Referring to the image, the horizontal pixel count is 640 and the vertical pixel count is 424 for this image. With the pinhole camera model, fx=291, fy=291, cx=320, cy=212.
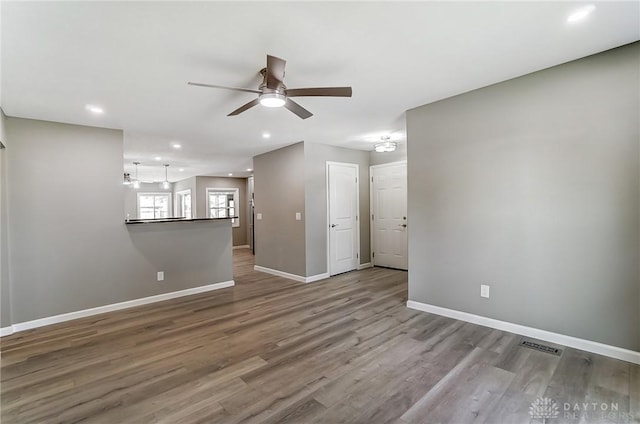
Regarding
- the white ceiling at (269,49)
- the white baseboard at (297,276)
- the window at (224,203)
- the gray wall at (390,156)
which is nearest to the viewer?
the white ceiling at (269,49)

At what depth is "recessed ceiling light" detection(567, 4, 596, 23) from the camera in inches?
72.0

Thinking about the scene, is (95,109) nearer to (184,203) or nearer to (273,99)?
(273,99)

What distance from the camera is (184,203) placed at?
35.7ft

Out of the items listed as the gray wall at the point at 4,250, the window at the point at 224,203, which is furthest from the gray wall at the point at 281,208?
the window at the point at 224,203

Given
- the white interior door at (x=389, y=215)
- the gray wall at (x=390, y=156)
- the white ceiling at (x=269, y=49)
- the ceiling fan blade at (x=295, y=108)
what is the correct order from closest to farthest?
Result: the white ceiling at (x=269, y=49), the ceiling fan blade at (x=295, y=108), the gray wall at (x=390, y=156), the white interior door at (x=389, y=215)

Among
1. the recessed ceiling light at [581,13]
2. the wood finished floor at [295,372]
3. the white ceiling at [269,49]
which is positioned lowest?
the wood finished floor at [295,372]

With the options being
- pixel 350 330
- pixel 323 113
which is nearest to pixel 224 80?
pixel 323 113

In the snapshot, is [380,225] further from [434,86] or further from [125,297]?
[125,297]

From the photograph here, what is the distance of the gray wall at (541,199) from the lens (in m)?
2.36

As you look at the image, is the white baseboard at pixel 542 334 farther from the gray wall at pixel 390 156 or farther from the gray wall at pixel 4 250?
the gray wall at pixel 4 250

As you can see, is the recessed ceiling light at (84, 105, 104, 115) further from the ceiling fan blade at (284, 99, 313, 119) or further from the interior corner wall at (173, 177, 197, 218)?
the interior corner wall at (173, 177, 197, 218)

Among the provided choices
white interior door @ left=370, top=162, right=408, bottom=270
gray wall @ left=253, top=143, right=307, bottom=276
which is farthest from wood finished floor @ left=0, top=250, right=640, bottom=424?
white interior door @ left=370, top=162, right=408, bottom=270

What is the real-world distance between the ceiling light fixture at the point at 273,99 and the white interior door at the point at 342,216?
3142 mm

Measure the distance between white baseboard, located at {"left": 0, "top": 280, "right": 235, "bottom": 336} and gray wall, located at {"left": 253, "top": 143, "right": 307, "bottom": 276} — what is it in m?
1.13
